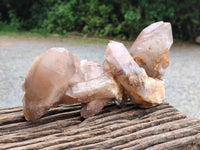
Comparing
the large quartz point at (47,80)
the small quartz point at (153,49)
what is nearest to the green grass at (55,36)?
the small quartz point at (153,49)

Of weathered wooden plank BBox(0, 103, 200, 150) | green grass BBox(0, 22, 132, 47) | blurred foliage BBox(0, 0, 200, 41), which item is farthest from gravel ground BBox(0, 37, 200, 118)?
weathered wooden plank BBox(0, 103, 200, 150)

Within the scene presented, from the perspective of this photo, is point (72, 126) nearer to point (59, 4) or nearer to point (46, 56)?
point (46, 56)

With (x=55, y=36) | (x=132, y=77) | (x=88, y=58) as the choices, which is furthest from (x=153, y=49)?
(x=55, y=36)

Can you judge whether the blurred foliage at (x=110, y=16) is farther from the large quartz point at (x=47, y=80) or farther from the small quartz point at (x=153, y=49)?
the large quartz point at (x=47, y=80)

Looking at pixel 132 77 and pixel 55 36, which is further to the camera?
pixel 55 36

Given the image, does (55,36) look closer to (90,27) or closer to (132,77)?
(90,27)

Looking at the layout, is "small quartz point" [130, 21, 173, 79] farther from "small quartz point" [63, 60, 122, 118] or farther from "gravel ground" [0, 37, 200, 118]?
"gravel ground" [0, 37, 200, 118]
